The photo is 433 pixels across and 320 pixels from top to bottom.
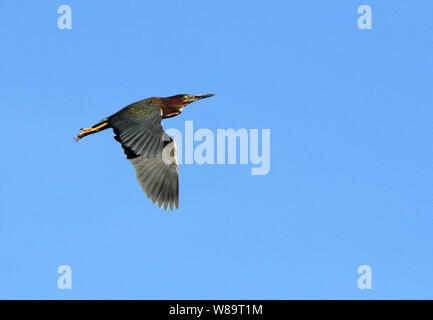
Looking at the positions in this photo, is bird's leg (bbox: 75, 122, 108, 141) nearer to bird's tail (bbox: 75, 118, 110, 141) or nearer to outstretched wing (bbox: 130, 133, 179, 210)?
bird's tail (bbox: 75, 118, 110, 141)

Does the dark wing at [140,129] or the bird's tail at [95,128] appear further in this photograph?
the bird's tail at [95,128]

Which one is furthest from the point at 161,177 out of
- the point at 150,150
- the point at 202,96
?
the point at 202,96

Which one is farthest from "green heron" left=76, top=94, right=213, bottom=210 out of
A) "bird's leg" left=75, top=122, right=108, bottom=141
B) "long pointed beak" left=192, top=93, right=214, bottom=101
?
"long pointed beak" left=192, top=93, right=214, bottom=101

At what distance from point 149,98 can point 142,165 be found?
5.67 ft

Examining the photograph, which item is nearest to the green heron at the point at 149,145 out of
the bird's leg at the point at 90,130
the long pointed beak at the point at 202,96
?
the bird's leg at the point at 90,130

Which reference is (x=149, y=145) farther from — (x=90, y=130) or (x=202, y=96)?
(x=202, y=96)

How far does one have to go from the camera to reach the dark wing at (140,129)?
45.8ft

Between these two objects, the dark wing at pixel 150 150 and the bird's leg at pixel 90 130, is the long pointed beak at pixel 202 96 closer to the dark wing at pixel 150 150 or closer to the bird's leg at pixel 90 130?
the dark wing at pixel 150 150

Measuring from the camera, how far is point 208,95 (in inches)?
664

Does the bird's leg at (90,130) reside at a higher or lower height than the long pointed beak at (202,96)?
lower

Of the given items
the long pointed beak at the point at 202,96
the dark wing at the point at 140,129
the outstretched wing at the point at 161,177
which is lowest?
the outstretched wing at the point at 161,177

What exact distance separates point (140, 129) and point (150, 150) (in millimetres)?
556
